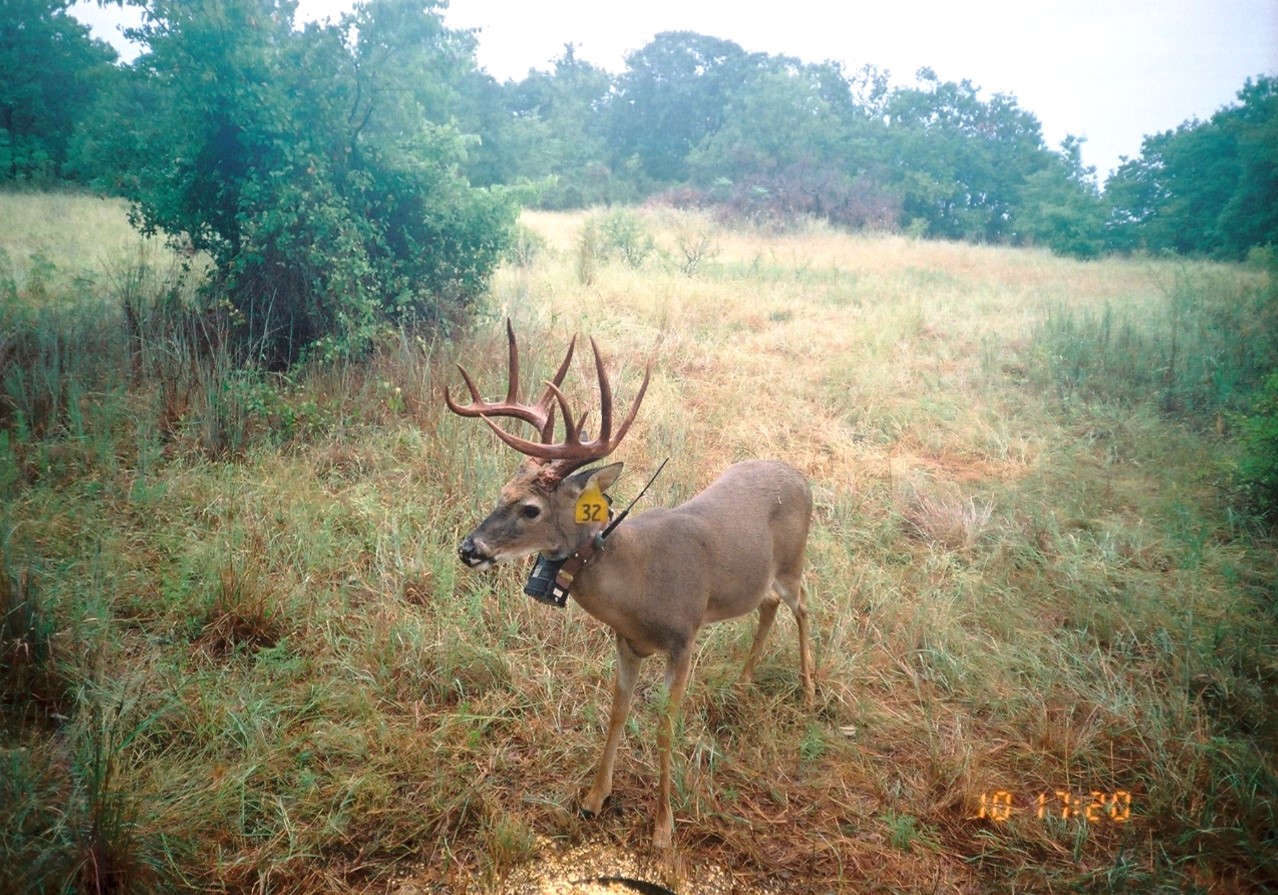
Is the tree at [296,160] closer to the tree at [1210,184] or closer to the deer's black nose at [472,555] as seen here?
the deer's black nose at [472,555]

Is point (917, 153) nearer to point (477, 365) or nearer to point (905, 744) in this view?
point (477, 365)

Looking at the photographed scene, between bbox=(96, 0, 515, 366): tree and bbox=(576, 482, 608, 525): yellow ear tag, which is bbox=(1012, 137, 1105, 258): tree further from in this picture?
bbox=(96, 0, 515, 366): tree

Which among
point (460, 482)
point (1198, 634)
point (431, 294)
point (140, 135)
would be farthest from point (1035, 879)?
point (140, 135)

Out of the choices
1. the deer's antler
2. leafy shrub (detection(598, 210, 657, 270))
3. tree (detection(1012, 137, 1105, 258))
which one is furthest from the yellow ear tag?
leafy shrub (detection(598, 210, 657, 270))

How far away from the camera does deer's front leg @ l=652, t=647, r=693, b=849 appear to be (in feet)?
8.59

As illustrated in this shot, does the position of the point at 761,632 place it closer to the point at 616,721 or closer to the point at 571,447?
the point at 616,721

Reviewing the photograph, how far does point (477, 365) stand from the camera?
5812 millimetres

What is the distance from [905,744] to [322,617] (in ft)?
8.66

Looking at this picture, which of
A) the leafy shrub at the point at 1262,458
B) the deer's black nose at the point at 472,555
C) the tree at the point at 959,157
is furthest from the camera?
the tree at the point at 959,157

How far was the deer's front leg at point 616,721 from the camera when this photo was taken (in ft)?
9.05

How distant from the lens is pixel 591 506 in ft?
8.38

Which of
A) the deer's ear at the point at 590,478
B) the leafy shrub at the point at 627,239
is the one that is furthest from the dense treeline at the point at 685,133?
the deer's ear at the point at 590,478
